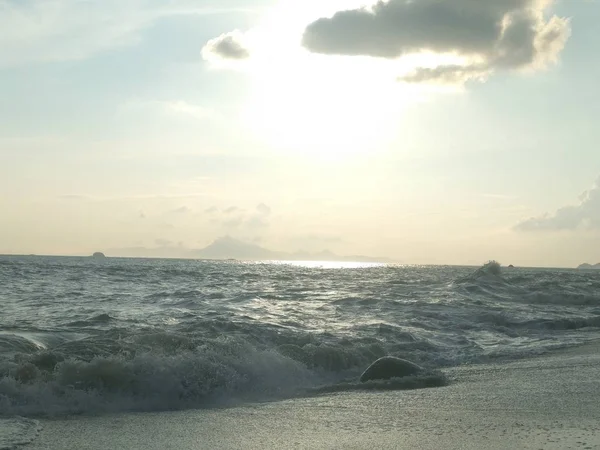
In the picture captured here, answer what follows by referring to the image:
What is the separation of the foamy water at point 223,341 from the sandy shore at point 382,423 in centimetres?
69

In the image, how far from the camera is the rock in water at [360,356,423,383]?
8.79 meters

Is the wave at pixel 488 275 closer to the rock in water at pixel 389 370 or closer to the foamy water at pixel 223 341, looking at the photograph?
the foamy water at pixel 223 341

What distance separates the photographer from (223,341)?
9906mm

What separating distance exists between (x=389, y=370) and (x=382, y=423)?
9.06 feet

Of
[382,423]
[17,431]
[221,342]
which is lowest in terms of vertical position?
[17,431]

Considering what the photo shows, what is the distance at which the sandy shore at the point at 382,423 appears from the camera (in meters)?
5.38

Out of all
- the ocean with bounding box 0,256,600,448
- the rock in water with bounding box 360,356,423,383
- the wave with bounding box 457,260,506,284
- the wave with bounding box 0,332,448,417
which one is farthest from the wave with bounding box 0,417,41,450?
the wave with bounding box 457,260,506,284

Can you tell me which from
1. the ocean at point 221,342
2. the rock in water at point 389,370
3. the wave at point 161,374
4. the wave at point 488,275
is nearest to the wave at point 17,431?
the ocean at point 221,342

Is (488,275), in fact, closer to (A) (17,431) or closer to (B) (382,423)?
(B) (382,423)

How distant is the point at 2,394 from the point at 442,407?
199 inches

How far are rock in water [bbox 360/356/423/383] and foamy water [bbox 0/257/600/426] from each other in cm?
34

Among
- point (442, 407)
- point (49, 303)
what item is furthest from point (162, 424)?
point (49, 303)

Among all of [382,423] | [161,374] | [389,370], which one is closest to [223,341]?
[161,374]

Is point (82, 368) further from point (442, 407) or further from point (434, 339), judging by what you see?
point (434, 339)
